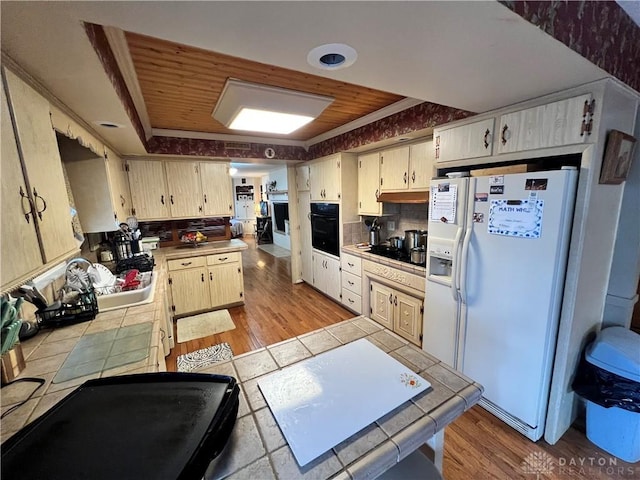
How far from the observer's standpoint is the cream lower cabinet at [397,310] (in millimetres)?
2625

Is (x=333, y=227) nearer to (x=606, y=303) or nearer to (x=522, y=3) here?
(x=606, y=303)

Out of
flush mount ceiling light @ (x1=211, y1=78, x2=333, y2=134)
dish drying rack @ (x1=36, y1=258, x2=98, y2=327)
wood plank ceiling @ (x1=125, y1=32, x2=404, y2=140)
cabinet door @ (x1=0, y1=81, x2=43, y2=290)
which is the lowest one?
dish drying rack @ (x1=36, y1=258, x2=98, y2=327)

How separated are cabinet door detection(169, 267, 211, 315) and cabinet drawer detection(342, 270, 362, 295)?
1.88 meters

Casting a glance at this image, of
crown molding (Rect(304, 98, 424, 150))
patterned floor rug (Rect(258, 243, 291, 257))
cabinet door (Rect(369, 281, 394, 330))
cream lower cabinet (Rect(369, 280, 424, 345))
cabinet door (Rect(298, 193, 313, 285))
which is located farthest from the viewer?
patterned floor rug (Rect(258, 243, 291, 257))

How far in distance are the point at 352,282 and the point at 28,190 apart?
302cm

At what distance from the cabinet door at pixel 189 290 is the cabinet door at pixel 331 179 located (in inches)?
78.4

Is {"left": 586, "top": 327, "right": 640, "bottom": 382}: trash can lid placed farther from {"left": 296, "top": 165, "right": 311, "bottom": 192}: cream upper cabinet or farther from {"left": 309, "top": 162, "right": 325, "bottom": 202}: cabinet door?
{"left": 296, "top": 165, "right": 311, "bottom": 192}: cream upper cabinet

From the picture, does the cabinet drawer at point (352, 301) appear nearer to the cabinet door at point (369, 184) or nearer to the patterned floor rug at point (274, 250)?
the cabinet door at point (369, 184)

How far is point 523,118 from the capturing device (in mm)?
1633

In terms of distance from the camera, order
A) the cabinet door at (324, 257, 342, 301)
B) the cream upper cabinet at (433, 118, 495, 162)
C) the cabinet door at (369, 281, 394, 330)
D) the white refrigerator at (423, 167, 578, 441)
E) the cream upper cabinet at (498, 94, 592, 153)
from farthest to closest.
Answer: the cabinet door at (324, 257, 342, 301) < the cabinet door at (369, 281, 394, 330) < the cream upper cabinet at (433, 118, 495, 162) < the white refrigerator at (423, 167, 578, 441) < the cream upper cabinet at (498, 94, 592, 153)

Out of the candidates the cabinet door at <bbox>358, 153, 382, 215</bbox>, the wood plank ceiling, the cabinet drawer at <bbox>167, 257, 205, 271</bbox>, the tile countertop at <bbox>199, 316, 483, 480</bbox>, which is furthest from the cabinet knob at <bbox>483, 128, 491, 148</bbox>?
the cabinet drawer at <bbox>167, 257, 205, 271</bbox>

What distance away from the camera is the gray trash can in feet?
4.97

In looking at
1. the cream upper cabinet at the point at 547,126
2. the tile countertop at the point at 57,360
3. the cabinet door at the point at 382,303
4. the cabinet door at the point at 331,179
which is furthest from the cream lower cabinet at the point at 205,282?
the cream upper cabinet at the point at 547,126

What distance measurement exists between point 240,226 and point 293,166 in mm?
5965
